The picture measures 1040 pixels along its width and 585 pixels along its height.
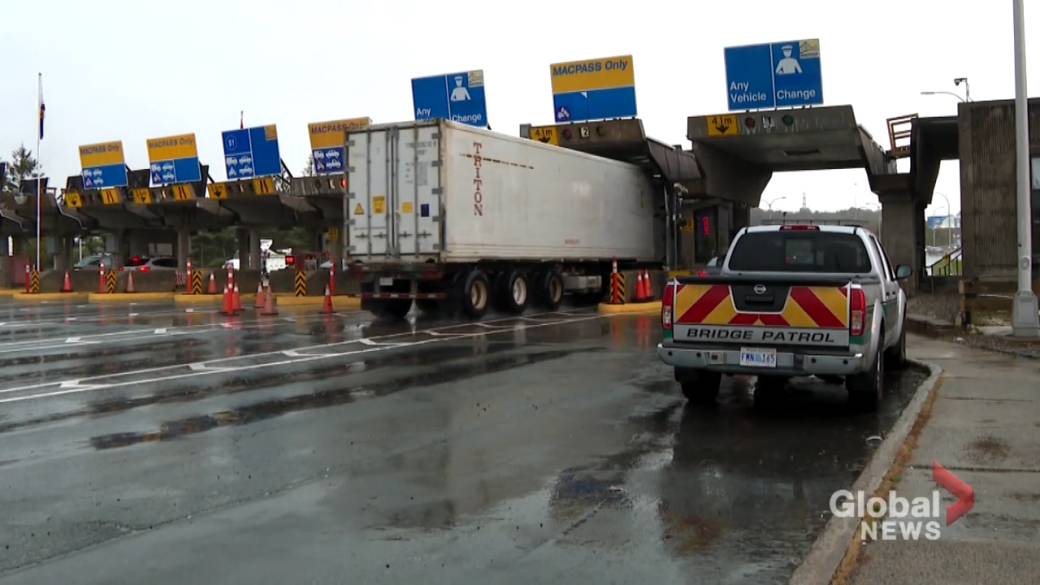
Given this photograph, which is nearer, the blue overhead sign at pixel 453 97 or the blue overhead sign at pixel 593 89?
the blue overhead sign at pixel 593 89

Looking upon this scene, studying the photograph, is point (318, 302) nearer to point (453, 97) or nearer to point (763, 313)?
point (453, 97)

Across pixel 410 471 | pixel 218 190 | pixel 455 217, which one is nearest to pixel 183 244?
pixel 218 190

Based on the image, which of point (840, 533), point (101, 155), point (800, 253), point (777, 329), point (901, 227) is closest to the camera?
point (840, 533)

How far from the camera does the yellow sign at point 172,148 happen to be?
40.8 metres

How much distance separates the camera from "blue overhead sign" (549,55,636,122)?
29.5 metres

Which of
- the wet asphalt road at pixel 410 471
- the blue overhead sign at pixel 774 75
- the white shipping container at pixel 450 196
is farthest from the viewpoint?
the blue overhead sign at pixel 774 75

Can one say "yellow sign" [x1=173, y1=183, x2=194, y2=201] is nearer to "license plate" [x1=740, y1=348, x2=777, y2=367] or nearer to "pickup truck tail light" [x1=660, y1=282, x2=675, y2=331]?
"pickup truck tail light" [x1=660, y1=282, x2=675, y2=331]

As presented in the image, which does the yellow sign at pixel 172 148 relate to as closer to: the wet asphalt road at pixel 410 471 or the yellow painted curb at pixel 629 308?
the yellow painted curb at pixel 629 308

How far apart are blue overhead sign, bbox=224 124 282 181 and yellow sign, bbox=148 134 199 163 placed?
125 inches

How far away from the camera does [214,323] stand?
20.9 metres

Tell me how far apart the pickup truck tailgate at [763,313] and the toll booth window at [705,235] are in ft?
79.7

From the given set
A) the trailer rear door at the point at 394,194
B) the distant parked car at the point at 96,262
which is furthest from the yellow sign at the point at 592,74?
the distant parked car at the point at 96,262

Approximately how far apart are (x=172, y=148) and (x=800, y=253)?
36.2 metres

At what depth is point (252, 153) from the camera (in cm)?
3772
